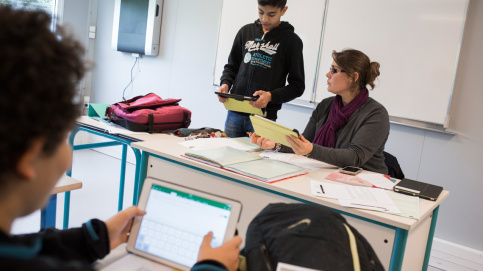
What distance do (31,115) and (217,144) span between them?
167cm

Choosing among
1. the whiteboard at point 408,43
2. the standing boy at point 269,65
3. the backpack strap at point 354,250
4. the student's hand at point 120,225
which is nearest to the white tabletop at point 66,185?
the student's hand at point 120,225

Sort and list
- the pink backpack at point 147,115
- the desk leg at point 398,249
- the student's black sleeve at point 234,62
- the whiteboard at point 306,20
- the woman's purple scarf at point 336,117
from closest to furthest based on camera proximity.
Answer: the desk leg at point 398,249, the woman's purple scarf at point 336,117, the pink backpack at point 147,115, the student's black sleeve at point 234,62, the whiteboard at point 306,20

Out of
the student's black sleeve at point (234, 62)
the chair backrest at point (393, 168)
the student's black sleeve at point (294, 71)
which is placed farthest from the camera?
the student's black sleeve at point (234, 62)

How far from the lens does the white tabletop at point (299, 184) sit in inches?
54.6

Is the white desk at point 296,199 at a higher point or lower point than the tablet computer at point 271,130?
lower

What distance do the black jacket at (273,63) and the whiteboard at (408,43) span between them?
0.73 m

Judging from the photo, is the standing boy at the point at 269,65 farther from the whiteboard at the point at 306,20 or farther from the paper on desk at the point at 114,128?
the whiteboard at the point at 306,20

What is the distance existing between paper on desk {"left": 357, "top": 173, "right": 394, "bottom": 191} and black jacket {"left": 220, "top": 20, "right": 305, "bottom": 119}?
0.75 meters

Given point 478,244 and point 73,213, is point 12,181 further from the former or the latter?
point 478,244

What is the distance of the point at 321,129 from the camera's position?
2246 millimetres

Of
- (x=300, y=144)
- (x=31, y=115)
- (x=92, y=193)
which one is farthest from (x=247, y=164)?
(x=92, y=193)

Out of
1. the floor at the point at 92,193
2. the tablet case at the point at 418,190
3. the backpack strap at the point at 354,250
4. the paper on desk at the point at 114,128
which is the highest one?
the backpack strap at the point at 354,250

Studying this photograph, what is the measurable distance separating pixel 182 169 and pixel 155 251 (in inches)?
37.6

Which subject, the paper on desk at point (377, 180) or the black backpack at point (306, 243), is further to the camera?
the paper on desk at point (377, 180)
